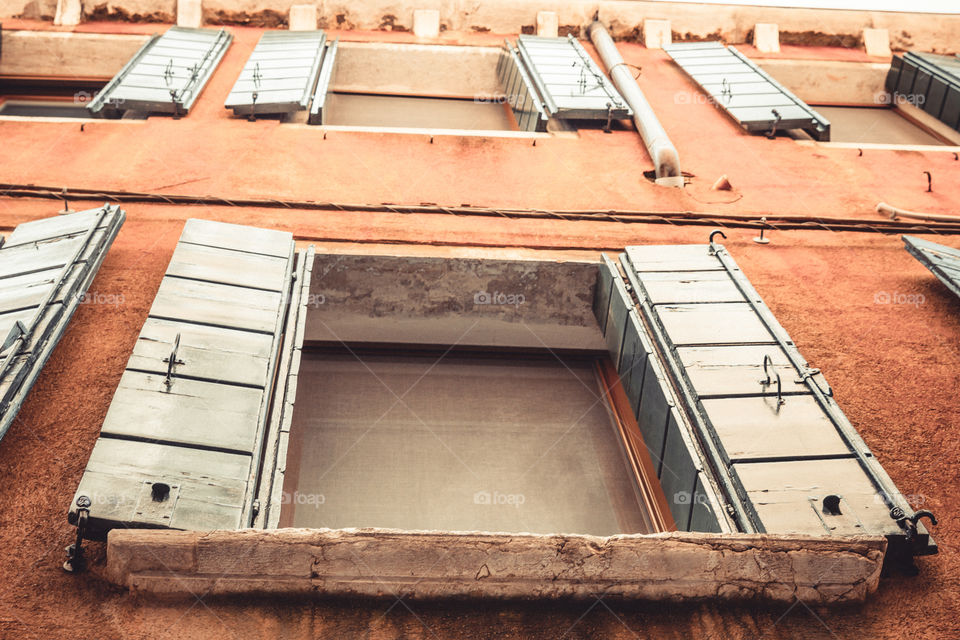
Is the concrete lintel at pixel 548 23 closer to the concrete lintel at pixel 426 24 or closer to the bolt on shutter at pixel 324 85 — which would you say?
the concrete lintel at pixel 426 24

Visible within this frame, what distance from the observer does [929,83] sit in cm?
1930

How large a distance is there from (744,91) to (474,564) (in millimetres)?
13969

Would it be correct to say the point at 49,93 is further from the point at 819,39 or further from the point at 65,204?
the point at 819,39

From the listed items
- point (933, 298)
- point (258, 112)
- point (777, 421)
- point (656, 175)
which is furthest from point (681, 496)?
point (258, 112)

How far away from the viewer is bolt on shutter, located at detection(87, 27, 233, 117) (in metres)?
15.2

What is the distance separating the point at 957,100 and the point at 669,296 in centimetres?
1188

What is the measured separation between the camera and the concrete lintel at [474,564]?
6035 millimetres

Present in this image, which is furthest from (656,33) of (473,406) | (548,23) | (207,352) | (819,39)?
(207,352)

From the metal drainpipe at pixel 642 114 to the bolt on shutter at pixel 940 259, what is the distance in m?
3.74

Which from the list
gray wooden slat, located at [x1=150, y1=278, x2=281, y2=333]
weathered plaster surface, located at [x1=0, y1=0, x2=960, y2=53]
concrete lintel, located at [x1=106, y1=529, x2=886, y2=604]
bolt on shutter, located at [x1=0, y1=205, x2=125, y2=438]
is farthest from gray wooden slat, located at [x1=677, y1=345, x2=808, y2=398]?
weathered plaster surface, located at [x1=0, y1=0, x2=960, y2=53]

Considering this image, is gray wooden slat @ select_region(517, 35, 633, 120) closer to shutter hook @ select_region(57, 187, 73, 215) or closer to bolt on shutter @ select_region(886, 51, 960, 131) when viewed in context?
bolt on shutter @ select_region(886, 51, 960, 131)

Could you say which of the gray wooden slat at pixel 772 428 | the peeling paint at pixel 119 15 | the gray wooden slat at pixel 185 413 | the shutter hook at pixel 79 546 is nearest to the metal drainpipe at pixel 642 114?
the gray wooden slat at pixel 772 428

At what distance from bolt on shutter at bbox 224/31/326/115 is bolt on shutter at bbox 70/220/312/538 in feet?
17.7

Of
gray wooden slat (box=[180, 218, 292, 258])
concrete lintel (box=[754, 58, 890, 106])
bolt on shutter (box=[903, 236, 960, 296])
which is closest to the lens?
gray wooden slat (box=[180, 218, 292, 258])
